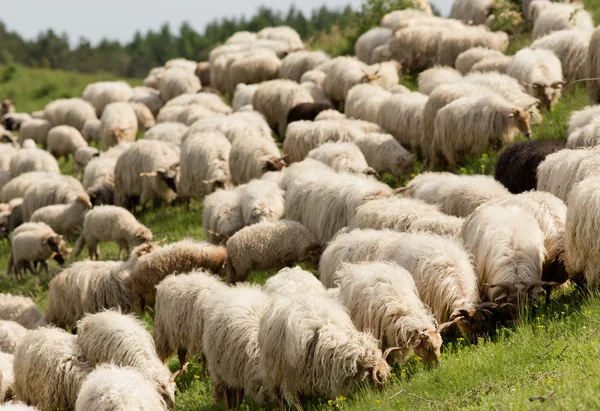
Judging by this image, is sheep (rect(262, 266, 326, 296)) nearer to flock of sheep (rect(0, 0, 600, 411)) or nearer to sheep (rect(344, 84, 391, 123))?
flock of sheep (rect(0, 0, 600, 411))

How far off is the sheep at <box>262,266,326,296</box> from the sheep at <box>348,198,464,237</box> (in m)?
1.30

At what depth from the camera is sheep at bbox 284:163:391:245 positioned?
13000mm

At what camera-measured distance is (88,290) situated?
1305 centimetres

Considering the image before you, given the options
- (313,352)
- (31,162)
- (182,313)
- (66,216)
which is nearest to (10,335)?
(182,313)

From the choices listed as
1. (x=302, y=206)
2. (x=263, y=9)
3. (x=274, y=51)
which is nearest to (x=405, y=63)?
(x=274, y=51)

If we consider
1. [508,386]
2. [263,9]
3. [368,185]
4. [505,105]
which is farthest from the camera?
[263,9]

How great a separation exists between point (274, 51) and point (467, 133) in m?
14.3

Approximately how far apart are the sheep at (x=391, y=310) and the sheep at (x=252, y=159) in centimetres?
726

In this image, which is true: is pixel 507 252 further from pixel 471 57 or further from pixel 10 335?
pixel 471 57

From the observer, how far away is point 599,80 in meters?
14.6

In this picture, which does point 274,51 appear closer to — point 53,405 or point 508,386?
point 53,405

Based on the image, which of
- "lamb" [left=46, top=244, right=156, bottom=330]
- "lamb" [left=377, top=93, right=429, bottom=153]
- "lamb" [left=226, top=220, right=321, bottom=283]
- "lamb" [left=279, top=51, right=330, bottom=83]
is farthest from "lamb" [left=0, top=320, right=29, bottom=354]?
"lamb" [left=279, top=51, right=330, bottom=83]

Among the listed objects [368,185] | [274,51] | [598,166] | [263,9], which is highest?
[598,166]

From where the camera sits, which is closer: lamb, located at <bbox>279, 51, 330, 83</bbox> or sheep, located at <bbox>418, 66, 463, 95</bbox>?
sheep, located at <bbox>418, 66, 463, 95</bbox>
